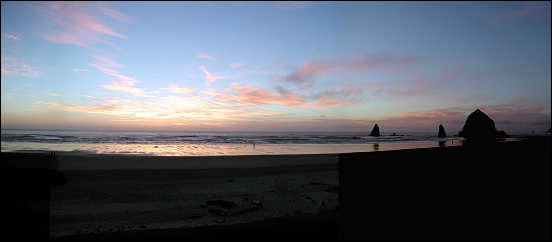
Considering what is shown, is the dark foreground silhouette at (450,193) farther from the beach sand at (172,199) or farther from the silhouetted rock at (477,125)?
the silhouetted rock at (477,125)

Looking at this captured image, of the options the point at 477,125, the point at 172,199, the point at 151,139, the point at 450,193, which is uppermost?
the point at 477,125

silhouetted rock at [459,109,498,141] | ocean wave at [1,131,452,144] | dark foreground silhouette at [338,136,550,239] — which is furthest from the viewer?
ocean wave at [1,131,452,144]

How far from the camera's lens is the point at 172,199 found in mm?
9484

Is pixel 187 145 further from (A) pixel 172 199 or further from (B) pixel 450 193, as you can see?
(B) pixel 450 193

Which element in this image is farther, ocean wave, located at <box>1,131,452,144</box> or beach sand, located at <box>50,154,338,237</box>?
ocean wave, located at <box>1,131,452,144</box>

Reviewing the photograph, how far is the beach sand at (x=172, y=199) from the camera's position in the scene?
6.95 m

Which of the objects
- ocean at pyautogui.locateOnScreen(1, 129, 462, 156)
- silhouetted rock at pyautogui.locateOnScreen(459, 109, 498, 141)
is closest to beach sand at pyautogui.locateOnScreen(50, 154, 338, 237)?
silhouetted rock at pyautogui.locateOnScreen(459, 109, 498, 141)

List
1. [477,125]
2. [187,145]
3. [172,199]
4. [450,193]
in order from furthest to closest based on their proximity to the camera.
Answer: [187,145] → [477,125] → [172,199] → [450,193]

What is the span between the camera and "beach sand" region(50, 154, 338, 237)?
695 centimetres

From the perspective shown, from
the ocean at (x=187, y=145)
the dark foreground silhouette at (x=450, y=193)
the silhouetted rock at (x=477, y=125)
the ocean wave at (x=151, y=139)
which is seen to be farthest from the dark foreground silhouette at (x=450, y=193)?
the ocean wave at (x=151, y=139)

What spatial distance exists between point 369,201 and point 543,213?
2.95 feet

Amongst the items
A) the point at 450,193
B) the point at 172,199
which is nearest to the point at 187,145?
the point at 172,199

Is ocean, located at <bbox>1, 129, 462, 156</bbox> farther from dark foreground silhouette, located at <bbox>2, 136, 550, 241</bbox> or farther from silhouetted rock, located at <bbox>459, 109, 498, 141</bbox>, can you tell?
dark foreground silhouette, located at <bbox>2, 136, 550, 241</bbox>

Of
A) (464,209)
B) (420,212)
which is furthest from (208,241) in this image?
(464,209)
